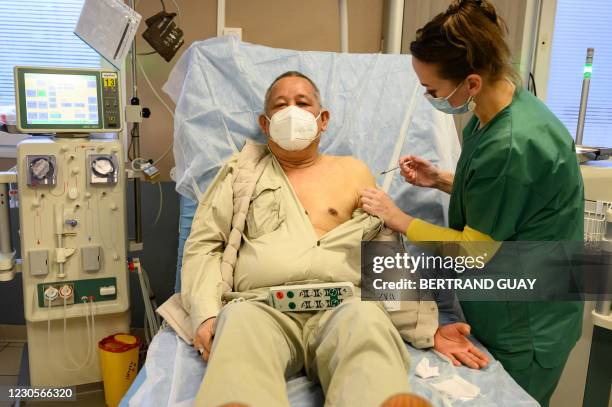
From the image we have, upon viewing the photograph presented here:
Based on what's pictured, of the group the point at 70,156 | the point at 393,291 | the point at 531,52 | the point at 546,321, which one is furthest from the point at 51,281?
the point at 531,52

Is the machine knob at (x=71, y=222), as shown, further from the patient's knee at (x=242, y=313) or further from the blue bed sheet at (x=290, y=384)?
the patient's knee at (x=242, y=313)

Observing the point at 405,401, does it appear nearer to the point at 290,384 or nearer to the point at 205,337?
the point at 290,384

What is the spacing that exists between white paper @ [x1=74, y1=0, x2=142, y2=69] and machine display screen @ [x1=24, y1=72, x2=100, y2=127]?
0.14 metres

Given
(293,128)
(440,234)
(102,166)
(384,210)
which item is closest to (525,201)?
(440,234)

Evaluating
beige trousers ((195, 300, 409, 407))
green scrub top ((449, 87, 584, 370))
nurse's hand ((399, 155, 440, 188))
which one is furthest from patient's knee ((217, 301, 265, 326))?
nurse's hand ((399, 155, 440, 188))

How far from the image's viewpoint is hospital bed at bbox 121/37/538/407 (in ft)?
6.09

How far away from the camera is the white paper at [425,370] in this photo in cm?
126

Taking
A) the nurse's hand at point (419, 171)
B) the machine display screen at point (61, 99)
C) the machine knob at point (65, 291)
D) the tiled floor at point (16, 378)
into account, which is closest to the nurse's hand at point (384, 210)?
the nurse's hand at point (419, 171)

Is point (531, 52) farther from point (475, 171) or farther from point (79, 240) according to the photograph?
point (79, 240)

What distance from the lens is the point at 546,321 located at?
4.30 feet

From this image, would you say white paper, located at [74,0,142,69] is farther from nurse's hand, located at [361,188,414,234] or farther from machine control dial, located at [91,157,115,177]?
nurse's hand, located at [361,188,414,234]

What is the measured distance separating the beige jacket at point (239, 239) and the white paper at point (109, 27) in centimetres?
69

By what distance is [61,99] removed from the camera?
1.81m

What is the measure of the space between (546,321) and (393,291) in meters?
0.43
